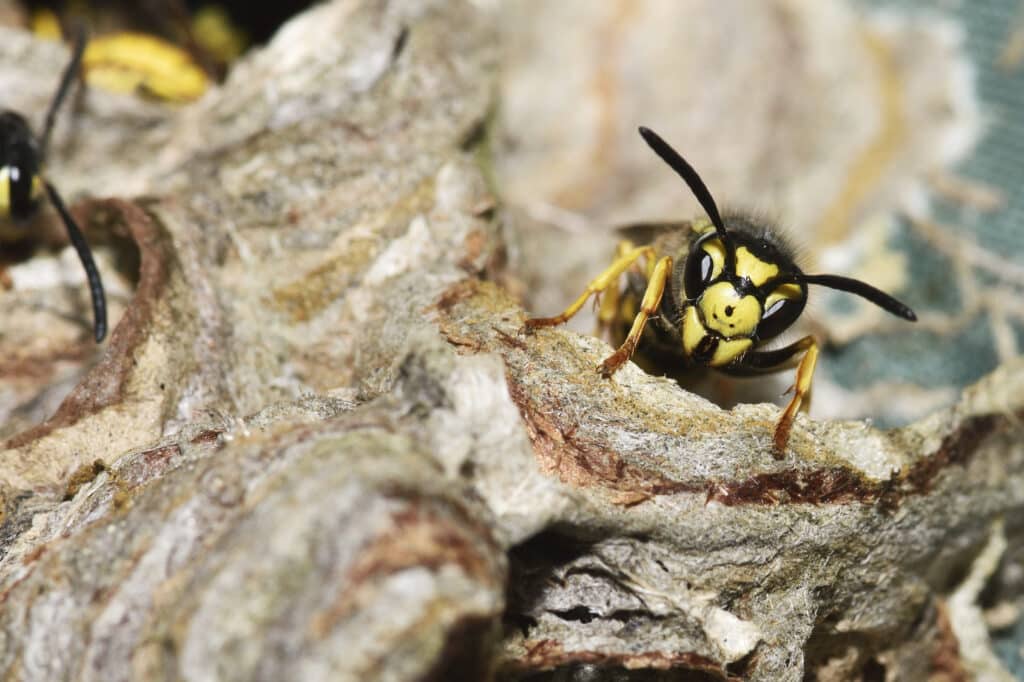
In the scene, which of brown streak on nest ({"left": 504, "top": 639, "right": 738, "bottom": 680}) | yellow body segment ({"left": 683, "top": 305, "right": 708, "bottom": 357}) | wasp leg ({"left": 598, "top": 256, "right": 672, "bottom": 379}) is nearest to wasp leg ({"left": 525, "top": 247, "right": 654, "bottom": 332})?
wasp leg ({"left": 598, "top": 256, "right": 672, "bottom": 379})

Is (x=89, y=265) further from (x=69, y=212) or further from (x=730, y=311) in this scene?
(x=730, y=311)

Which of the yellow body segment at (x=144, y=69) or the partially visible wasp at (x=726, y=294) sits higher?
the yellow body segment at (x=144, y=69)

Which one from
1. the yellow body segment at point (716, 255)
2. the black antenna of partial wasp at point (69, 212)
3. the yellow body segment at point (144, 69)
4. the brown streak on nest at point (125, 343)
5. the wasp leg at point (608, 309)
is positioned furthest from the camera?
the yellow body segment at point (144, 69)

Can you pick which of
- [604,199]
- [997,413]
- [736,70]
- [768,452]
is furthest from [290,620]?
[736,70]

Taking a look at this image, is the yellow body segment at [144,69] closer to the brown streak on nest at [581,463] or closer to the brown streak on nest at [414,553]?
the brown streak on nest at [581,463]

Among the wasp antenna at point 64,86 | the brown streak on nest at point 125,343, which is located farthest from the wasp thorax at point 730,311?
the wasp antenna at point 64,86

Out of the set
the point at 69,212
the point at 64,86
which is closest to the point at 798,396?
the point at 69,212
